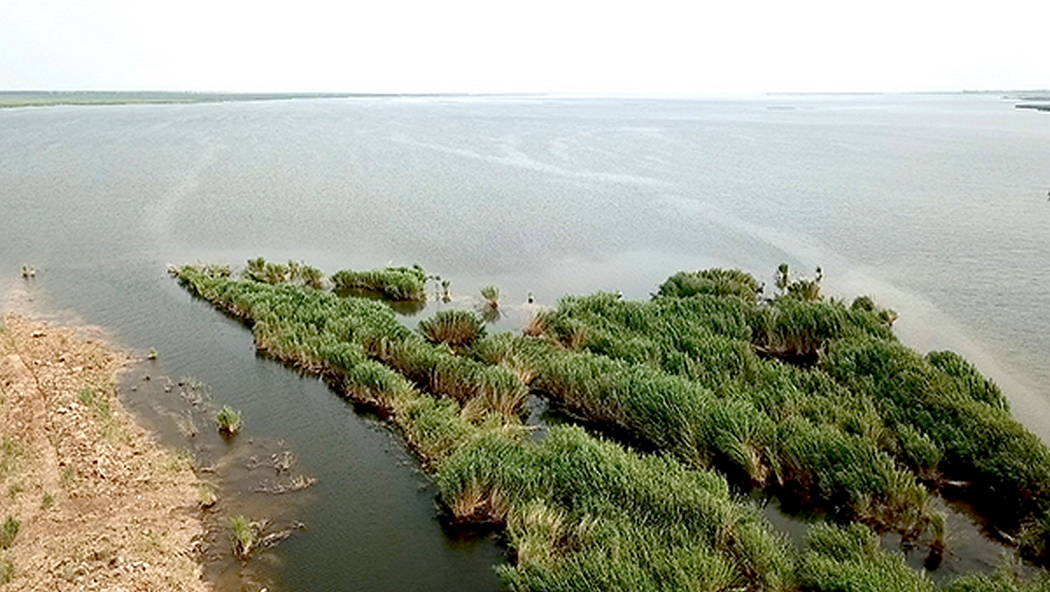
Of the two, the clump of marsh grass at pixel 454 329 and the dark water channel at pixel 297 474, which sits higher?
the clump of marsh grass at pixel 454 329

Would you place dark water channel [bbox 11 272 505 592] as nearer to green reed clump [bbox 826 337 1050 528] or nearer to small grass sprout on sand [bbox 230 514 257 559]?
small grass sprout on sand [bbox 230 514 257 559]

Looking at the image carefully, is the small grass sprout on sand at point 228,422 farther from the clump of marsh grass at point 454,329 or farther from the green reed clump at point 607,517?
the clump of marsh grass at point 454,329

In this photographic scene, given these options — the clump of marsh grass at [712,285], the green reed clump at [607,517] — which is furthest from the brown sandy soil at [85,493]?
the clump of marsh grass at [712,285]

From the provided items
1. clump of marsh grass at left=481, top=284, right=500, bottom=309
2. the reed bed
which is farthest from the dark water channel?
clump of marsh grass at left=481, top=284, right=500, bottom=309

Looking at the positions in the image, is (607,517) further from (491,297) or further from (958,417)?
(491,297)

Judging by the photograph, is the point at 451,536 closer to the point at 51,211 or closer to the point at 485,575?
the point at 485,575

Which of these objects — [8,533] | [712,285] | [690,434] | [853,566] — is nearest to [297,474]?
[8,533]

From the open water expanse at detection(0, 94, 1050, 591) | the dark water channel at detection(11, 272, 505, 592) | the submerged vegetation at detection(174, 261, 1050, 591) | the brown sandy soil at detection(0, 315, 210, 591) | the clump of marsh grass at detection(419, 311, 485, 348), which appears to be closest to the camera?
the brown sandy soil at detection(0, 315, 210, 591)
